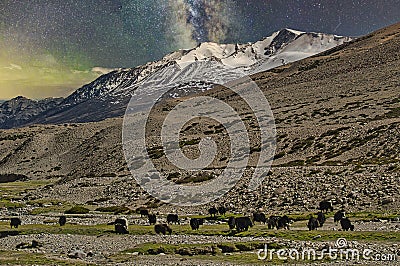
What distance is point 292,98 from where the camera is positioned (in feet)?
556

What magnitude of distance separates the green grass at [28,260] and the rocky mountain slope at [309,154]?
1009 inches

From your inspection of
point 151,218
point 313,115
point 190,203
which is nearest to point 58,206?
point 190,203

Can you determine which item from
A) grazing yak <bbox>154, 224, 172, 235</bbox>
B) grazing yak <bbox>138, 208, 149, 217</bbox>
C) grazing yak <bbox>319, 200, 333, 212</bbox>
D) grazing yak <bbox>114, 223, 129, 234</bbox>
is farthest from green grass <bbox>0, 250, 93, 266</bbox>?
grazing yak <bbox>319, 200, 333, 212</bbox>

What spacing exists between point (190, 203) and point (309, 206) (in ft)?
53.6

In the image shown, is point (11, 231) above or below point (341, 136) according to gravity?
below

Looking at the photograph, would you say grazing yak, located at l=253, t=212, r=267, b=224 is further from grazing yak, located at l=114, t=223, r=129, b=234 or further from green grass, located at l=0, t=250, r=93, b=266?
green grass, located at l=0, t=250, r=93, b=266

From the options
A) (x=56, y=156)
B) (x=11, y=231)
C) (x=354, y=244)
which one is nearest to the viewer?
(x=354, y=244)

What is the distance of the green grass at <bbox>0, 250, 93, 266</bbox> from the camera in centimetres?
2333

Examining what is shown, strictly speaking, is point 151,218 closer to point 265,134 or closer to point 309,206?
point 309,206
